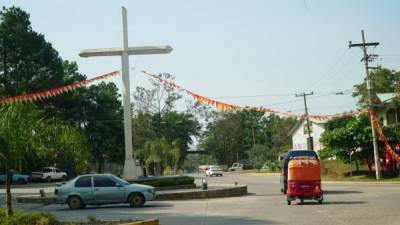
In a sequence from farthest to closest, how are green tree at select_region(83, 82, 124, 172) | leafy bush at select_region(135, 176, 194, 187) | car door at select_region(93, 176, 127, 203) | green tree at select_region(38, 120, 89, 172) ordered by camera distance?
green tree at select_region(83, 82, 124, 172) → leafy bush at select_region(135, 176, 194, 187) → car door at select_region(93, 176, 127, 203) → green tree at select_region(38, 120, 89, 172)

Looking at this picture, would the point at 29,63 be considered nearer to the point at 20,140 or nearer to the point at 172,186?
the point at 172,186

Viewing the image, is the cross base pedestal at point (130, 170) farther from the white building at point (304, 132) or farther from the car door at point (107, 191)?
the white building at point (304, 132)

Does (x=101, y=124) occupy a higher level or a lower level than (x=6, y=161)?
higher

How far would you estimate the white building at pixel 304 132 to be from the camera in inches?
3588

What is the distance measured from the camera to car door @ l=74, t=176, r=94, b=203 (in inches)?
1014

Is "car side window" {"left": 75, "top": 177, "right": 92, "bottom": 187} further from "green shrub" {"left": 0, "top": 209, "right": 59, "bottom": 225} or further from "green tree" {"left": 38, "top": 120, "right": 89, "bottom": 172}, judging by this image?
"green shrub" {"left": 0, "top": 209, "right": 59, "bottom": 225}

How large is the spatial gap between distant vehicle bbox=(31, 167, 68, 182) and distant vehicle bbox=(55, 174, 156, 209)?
4142 centimetres

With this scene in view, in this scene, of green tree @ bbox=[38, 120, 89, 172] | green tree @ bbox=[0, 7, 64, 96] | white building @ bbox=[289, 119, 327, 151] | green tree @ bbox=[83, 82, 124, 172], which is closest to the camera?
green tree @ bbox=[38, 120, 89, 172]

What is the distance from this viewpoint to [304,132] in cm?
9619

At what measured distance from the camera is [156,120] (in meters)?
83.4

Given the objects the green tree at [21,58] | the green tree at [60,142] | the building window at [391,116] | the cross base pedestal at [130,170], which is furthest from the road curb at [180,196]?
the building window at [391,116]

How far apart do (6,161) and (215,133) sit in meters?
110

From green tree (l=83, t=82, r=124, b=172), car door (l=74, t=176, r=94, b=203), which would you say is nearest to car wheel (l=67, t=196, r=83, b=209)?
car door (l=74, t=176, r=94, b=203)

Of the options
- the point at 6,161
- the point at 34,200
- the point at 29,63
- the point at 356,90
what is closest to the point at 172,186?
the point at 34,200
